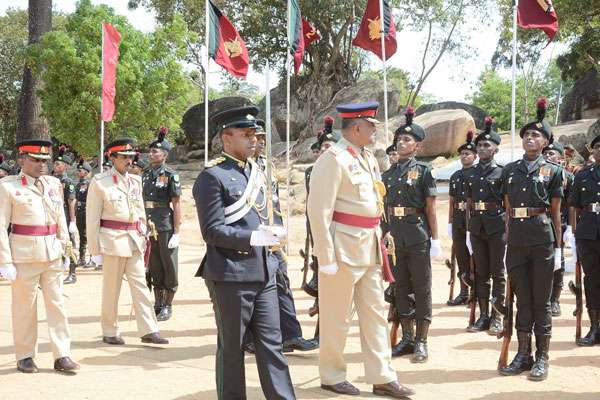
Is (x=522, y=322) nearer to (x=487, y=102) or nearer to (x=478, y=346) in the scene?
(x=478, y=346)

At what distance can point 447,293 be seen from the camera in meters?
10.7

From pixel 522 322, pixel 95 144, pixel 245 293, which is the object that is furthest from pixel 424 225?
pixel 95 144

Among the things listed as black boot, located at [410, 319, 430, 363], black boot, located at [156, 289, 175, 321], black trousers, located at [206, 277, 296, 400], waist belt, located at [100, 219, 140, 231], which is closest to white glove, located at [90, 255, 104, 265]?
waist belt, located at [100, 219, 140, 231]

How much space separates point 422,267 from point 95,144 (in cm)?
1693

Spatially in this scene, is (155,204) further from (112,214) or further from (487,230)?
(487,230)

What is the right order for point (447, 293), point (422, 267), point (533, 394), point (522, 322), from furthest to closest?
point (447, 293), point (422, 267), point (522, 322), point (533, 394)

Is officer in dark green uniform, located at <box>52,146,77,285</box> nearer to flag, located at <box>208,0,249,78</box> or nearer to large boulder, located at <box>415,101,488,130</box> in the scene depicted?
flag, located at <box>208,0,249,78</box>

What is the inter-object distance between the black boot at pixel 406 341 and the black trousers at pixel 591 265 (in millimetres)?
1975

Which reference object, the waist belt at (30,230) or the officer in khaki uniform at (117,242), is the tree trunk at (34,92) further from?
the waist belt at (30,230)

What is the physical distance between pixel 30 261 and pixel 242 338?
110 inches

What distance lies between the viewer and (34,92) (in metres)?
22.7

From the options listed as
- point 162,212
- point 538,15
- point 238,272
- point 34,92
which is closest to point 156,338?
point 162,212

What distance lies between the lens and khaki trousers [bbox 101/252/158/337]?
7395mm

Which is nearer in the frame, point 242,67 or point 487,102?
point 242,67
